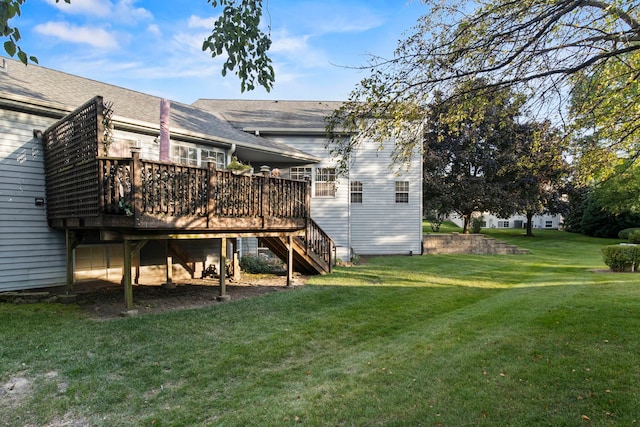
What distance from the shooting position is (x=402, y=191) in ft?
56.0

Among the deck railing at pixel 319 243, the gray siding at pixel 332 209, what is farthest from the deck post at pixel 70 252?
the gray siding at pixel 332 209

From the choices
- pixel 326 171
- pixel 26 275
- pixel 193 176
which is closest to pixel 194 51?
pixel 193 176

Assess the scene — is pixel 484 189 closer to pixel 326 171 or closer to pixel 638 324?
pixel 326 171

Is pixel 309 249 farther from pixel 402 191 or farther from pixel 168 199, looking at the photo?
pixel 402 191

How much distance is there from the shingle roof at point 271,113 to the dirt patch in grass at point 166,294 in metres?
6.44

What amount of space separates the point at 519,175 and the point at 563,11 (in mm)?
19270

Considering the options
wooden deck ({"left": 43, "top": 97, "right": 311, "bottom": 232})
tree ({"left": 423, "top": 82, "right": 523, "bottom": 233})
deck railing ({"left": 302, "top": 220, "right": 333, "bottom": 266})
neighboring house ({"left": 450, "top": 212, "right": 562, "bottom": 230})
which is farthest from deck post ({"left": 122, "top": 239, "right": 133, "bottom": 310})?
neighboring house ({"left": 450, "top": 212, "right": 562, "bottom": 230})

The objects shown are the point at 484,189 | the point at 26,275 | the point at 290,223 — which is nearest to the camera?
the point at 26,275

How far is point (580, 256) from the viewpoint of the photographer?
19047mm

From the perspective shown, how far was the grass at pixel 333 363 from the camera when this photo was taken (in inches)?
135

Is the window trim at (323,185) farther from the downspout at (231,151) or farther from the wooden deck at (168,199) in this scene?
the wooden deck at (168,199)

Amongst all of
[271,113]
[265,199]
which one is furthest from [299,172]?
[265,199]

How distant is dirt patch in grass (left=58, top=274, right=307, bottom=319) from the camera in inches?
283

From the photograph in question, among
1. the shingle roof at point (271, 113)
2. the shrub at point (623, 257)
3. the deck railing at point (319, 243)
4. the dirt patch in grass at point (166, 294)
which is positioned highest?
the shingle roof at point (271, 113)
